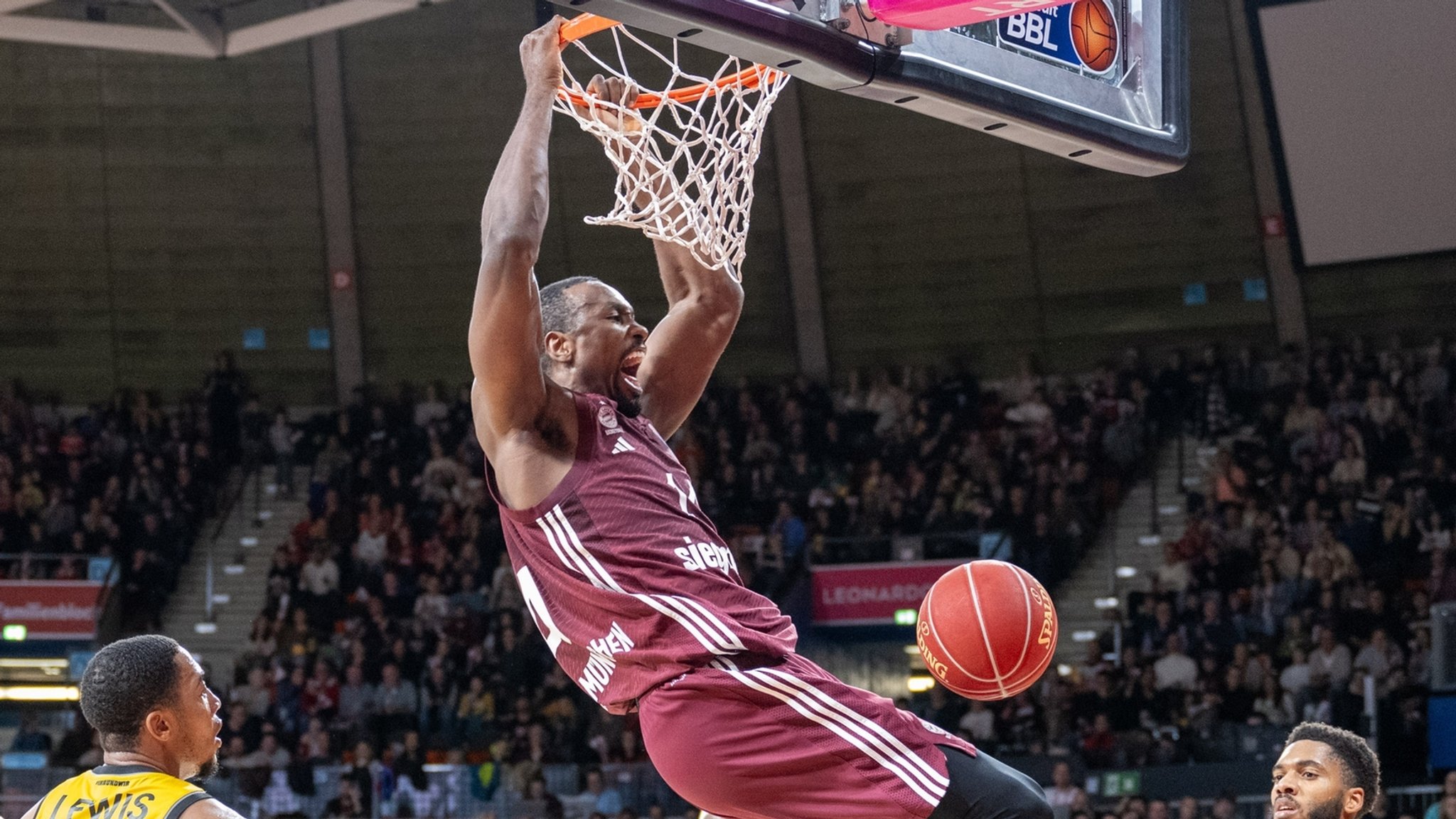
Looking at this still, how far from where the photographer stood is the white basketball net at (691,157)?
16.3 feet

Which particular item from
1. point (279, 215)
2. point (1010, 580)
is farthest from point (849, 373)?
point (1010, 580)

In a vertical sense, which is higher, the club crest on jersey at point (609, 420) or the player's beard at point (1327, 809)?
the club crest on jersey at point (609, 420)

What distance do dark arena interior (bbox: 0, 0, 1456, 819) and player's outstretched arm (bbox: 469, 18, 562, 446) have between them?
814cm

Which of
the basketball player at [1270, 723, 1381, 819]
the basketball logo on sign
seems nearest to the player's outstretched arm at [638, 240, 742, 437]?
the basketball logo on sign

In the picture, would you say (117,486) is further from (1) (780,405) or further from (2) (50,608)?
(1) (780,405)

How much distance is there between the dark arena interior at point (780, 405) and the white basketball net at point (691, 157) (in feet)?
22.9

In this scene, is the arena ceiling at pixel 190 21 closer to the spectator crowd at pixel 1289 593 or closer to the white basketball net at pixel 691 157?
the spectator crowd at pixel 1289 593

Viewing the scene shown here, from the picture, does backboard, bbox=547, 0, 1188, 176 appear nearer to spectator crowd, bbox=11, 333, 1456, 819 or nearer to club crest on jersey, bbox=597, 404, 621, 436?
club crest on jersey, bbox=597, 404, 621, 436

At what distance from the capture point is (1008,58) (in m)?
4.88

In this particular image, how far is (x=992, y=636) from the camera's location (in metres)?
4.75

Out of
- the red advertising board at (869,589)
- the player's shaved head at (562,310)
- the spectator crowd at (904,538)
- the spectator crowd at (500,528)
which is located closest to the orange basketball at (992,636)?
the player's shaved head at (562,310)

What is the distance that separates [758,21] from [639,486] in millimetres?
1209

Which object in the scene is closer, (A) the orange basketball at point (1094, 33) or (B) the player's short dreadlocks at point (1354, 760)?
(B) the player's short dreadlocks at point (1354, 760)

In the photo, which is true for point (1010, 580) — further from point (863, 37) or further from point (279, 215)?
point (279, 215)
